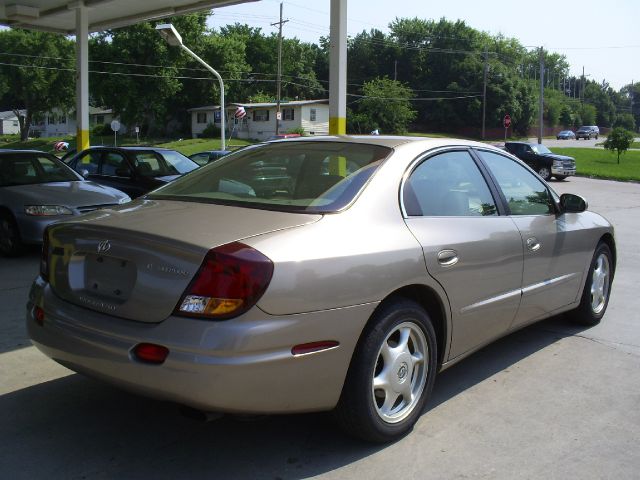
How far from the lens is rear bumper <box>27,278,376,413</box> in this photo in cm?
256

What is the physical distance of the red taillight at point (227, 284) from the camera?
260cm

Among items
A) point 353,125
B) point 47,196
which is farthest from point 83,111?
point 353,125

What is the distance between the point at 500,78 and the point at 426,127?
11529 millimetres

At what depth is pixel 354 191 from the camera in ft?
10.7

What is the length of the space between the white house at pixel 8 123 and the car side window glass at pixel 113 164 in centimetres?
11848

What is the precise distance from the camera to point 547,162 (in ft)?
90.5

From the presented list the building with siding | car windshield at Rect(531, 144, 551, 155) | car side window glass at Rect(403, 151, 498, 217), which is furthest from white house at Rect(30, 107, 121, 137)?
car side window glass at Rect(403, 151, 498, 217)

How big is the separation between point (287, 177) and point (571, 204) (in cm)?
236

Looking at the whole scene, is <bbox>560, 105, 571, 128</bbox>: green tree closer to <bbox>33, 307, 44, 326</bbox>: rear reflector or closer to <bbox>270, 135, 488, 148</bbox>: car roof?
<bbox>270, 135, 488, 148</bbox>: car roof

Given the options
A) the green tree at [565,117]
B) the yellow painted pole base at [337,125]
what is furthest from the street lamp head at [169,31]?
the green tree at [565,117]

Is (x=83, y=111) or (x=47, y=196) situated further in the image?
(x=83, y=111)

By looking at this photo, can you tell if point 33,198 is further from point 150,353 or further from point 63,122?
point 63,122

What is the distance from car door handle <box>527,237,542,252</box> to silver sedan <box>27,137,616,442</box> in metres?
0.02

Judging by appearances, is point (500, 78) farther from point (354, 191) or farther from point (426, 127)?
point (354, 191)
